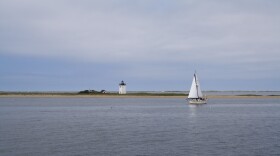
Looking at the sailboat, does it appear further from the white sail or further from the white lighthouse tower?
the white lighthouse tower

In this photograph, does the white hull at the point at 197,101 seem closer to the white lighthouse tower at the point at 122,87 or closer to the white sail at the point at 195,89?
the white sail at the point at 195,89

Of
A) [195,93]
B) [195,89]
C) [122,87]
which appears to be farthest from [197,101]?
[122,87]

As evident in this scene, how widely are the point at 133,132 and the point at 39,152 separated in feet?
38.3

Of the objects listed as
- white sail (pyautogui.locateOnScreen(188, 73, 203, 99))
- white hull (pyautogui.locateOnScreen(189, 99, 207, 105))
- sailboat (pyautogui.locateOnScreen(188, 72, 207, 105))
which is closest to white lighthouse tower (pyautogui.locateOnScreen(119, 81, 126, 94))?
white hull (pyautogui.locateOnScreen(189, 99, 207, 105))

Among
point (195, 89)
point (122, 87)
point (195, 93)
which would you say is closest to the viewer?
point (195, 89)

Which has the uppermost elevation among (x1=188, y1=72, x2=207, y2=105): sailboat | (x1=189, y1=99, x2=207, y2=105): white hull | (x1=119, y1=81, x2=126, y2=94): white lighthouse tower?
(x1=119, y1=81, x2=126, y2=94): white lighthouse tower

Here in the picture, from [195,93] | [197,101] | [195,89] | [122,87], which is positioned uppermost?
[122,87]

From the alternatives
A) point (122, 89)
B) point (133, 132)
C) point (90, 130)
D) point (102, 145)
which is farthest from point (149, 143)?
point (122, 89)

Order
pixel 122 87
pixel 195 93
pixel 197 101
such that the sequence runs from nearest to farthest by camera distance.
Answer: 1. pixel 195 93
2. pixel 197 101
3. pixel 122 87

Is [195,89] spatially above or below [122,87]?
below

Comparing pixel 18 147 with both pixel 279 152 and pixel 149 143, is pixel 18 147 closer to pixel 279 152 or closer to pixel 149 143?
pixel 149 143

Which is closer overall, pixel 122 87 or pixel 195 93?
pixel 195 93

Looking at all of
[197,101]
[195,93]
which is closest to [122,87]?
[197,101]

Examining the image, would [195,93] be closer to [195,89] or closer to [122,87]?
[195,89]
